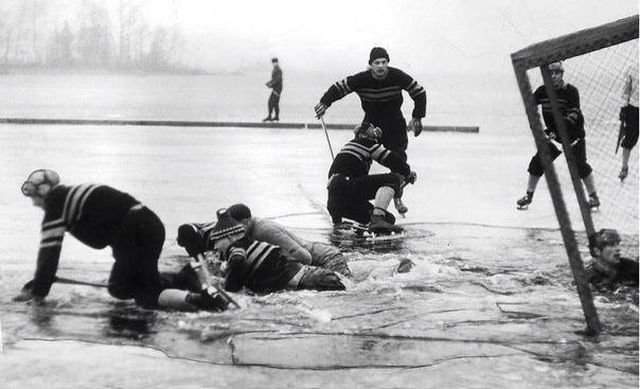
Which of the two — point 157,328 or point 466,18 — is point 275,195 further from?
point 157,328

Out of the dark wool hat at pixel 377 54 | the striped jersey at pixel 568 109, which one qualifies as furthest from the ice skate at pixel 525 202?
the dark wool hat at pixel 377 54

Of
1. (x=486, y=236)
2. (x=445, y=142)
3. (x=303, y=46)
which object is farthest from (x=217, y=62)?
(x=445, y=142)

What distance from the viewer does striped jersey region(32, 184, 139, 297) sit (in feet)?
15.0

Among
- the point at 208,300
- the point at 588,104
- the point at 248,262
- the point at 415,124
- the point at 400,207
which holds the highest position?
the point at 588,104

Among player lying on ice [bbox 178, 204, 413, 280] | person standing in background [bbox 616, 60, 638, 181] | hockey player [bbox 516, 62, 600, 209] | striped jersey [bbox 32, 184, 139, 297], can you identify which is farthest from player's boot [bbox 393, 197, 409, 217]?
striped jersey [bbox 32, 184, 139, 297]

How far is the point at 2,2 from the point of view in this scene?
5.43 metres

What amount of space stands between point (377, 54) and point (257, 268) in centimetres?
211

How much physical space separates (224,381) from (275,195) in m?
4.89

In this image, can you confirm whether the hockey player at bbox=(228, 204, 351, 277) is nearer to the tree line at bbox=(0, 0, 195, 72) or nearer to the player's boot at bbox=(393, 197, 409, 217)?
the tree line at bbox=(0, 0, 195, 72)

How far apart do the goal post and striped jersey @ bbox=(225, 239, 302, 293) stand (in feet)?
4.65

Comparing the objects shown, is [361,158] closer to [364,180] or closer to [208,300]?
[364,180]

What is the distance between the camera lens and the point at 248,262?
16.7 feet

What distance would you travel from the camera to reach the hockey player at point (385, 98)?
710 centimetres

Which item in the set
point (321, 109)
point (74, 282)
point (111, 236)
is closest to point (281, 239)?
point (111, 236)
